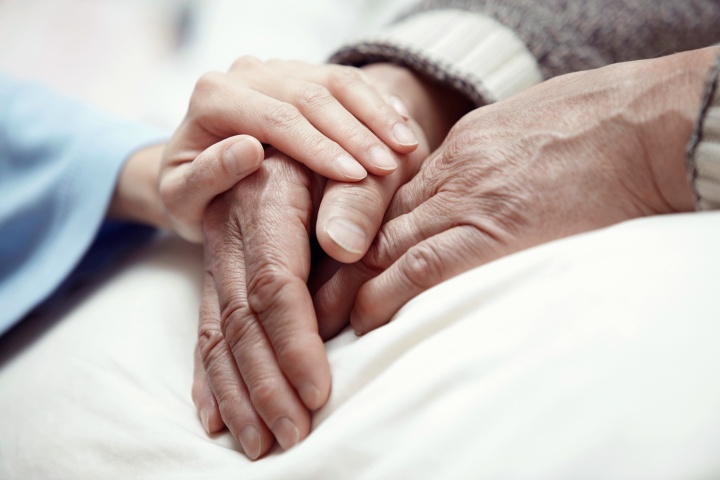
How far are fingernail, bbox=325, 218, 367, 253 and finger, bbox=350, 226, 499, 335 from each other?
0.03 m

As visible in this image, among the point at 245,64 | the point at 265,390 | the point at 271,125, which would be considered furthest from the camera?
the point at 245,64

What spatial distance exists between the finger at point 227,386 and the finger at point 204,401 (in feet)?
0.03

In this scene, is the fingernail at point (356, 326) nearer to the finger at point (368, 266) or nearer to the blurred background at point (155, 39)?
the finger at point (368, 266)

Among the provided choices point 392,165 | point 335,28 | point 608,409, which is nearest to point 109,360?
point 392,165

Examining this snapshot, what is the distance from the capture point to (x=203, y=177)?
22.7 inches

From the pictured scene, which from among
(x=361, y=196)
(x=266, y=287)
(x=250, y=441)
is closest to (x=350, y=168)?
(x=361, y=196)

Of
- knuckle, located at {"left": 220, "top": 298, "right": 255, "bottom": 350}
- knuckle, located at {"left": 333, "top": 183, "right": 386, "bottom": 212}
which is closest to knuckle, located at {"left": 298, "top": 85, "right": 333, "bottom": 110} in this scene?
knuckle, located at {"left": 333, "top": 183, "right": 386, "bottom": 212}

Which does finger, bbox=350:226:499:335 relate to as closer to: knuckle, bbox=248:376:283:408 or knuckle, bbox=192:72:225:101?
knuckle, bbox=248:376:283:408

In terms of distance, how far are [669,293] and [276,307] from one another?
283 mm

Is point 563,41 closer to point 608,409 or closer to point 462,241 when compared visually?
point 462,241

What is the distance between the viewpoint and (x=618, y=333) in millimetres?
368

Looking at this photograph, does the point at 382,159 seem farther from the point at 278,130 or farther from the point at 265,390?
the point at 265,390

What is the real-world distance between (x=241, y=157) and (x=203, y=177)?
56 mm

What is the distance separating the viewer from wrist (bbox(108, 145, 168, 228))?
2.41 ft
